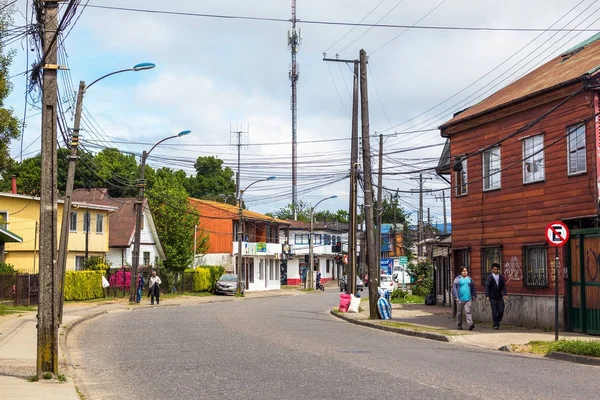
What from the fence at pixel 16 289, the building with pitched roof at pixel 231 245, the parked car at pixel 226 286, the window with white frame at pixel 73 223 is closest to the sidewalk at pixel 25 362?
the fence at pixel 16 289

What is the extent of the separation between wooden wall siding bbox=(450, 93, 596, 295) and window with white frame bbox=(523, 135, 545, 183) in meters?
0.18

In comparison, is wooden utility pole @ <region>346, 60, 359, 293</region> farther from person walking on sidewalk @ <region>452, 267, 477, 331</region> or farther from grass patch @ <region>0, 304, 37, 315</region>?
grass patch @ <region>0, 304, 37, 315</region>

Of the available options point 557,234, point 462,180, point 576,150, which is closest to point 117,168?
point 462,180

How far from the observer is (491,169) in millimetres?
26578

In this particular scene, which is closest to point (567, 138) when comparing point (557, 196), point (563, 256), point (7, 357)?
point (557, 196)

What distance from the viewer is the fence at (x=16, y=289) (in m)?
36.4

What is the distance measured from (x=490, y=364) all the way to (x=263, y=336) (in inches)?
298

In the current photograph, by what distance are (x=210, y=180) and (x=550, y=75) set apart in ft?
275

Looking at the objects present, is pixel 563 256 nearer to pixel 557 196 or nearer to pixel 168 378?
pixel 557 196

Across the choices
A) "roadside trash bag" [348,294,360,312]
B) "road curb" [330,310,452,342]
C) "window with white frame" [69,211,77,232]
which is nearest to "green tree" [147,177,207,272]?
"window with white frame" [69,211,77,232]

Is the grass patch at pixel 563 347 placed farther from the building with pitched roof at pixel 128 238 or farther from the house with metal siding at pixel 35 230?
the building with pitched roof at pixel 128 238

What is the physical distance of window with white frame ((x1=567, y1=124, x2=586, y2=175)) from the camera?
21938mm

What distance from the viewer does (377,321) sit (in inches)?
1092

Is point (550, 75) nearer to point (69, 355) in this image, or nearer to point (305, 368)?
point (305, 368)
